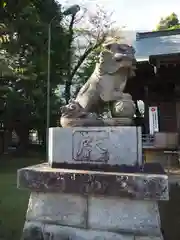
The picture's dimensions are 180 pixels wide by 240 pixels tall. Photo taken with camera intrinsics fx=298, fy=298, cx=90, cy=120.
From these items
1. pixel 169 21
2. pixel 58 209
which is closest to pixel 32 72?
pixel 58 209

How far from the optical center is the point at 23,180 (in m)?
3.00

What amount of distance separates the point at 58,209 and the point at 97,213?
398mm

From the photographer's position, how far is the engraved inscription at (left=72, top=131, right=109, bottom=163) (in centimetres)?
299

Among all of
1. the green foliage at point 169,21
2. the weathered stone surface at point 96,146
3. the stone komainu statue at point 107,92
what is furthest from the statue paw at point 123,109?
the green foliage at point 169,21

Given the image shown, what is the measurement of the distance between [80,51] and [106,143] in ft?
63.8

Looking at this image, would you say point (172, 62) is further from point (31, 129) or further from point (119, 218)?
point (31, 129)

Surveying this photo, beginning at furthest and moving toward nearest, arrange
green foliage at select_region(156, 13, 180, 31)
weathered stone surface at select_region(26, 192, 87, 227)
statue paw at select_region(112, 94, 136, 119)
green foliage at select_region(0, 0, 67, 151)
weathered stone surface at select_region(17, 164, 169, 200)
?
1. green foliage at select_region(156, 13, 180, 31)
2. green foliage at select_region(0, 0, 67, 151)
3. statue paw at select_region(112, 94, 136, 119)
4. weathered stone surface at select_region(26, 192, 87, 227)
5. weathered stone surface at select_region(17, 164, 169, 200)

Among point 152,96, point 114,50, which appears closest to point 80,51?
point 152,96

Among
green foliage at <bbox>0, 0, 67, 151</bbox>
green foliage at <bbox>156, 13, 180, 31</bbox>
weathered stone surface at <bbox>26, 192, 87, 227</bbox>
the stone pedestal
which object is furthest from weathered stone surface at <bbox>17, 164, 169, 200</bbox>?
green foliage at <bbox>156, 13, 180, 31</bbox>

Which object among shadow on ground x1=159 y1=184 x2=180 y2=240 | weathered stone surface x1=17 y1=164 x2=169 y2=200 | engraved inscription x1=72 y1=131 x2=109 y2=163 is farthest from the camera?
shadow on ground x1=159 y1=184 x2=180 y2=240

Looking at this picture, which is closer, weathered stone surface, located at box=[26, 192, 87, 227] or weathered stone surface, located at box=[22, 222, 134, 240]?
weathered stone surface, located at box=[22, 222, 134, 240]

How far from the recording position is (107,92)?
3.28m

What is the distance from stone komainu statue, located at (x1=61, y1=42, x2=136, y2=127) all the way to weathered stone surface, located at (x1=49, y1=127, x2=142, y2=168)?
119 mm

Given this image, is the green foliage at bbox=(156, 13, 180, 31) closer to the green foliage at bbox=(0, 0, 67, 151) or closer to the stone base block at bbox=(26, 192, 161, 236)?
the green foliage at bbox=(0, 0, 67, 151)
